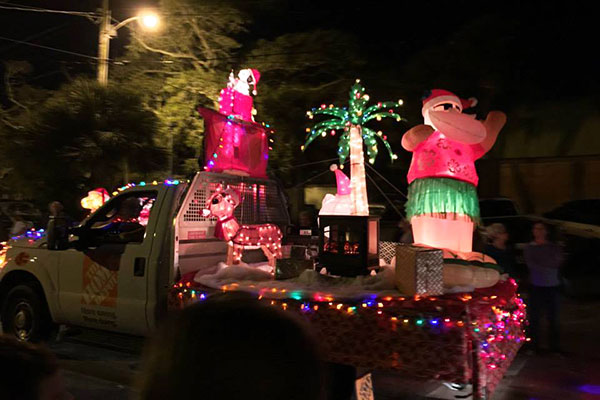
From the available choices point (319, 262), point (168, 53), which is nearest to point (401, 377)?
point (319, 262)

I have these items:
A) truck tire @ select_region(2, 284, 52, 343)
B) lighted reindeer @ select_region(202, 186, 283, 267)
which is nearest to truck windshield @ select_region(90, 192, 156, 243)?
lighted reindeer @ select_region(202, 186, 283, 267)

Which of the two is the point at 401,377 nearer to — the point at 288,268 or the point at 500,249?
the point at 288,268

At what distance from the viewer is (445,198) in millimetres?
4789

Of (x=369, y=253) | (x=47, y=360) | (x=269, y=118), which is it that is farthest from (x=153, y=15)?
(x=47, y=360)

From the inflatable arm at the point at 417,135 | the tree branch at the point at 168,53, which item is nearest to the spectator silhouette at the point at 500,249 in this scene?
the inflatable arm at the point at 417,135

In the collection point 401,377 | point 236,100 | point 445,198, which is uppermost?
point 236,100

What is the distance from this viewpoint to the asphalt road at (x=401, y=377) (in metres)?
5.14

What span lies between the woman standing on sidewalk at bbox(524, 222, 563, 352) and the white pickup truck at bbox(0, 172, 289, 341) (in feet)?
10.6

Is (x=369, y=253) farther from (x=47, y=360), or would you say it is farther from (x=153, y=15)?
(x=153, y=15)

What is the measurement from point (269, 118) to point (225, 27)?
2.61 m

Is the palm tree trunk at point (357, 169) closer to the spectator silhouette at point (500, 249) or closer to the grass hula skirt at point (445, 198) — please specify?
the grass hula skirt at point (445, 198)

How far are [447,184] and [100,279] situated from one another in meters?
3.61

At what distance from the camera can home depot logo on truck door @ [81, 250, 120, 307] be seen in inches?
210

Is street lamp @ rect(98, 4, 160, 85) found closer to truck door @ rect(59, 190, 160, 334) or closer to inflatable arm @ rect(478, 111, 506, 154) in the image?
truck door @ rect(59, 190, 160, 334)
